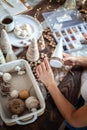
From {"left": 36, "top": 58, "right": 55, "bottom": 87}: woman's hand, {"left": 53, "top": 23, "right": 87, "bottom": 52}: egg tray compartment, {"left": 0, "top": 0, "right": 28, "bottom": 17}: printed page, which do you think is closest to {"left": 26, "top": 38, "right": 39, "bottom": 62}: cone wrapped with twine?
{"left": 36, "top": 58, "right": 55, "bottom": 87}: woman's hand

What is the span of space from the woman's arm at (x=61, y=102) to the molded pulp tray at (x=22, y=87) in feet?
0.18

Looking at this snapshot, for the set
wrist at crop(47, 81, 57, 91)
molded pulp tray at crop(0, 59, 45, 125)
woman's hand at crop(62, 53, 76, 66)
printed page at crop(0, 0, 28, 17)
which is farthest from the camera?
printed page at crop(0, 0, 28, 17)

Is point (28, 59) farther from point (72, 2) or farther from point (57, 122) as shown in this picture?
point (72, 2)

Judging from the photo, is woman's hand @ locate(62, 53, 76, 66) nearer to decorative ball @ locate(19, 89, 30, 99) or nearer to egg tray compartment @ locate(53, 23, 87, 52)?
egg tray compartment @ locate(53, 23, 87, 52)

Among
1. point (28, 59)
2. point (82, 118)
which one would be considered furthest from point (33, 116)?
point (28, 59)

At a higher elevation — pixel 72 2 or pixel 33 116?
pixel 72 2

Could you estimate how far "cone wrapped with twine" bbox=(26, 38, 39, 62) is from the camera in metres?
1.06

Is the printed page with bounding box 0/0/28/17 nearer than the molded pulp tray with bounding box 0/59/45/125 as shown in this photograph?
No

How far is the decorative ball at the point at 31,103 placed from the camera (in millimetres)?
938

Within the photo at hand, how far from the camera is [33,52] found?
1083 mm

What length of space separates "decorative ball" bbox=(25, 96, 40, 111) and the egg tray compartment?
0.31m

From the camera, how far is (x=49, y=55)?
115cm

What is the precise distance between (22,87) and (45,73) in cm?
11

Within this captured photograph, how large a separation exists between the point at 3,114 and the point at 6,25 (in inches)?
16.1
